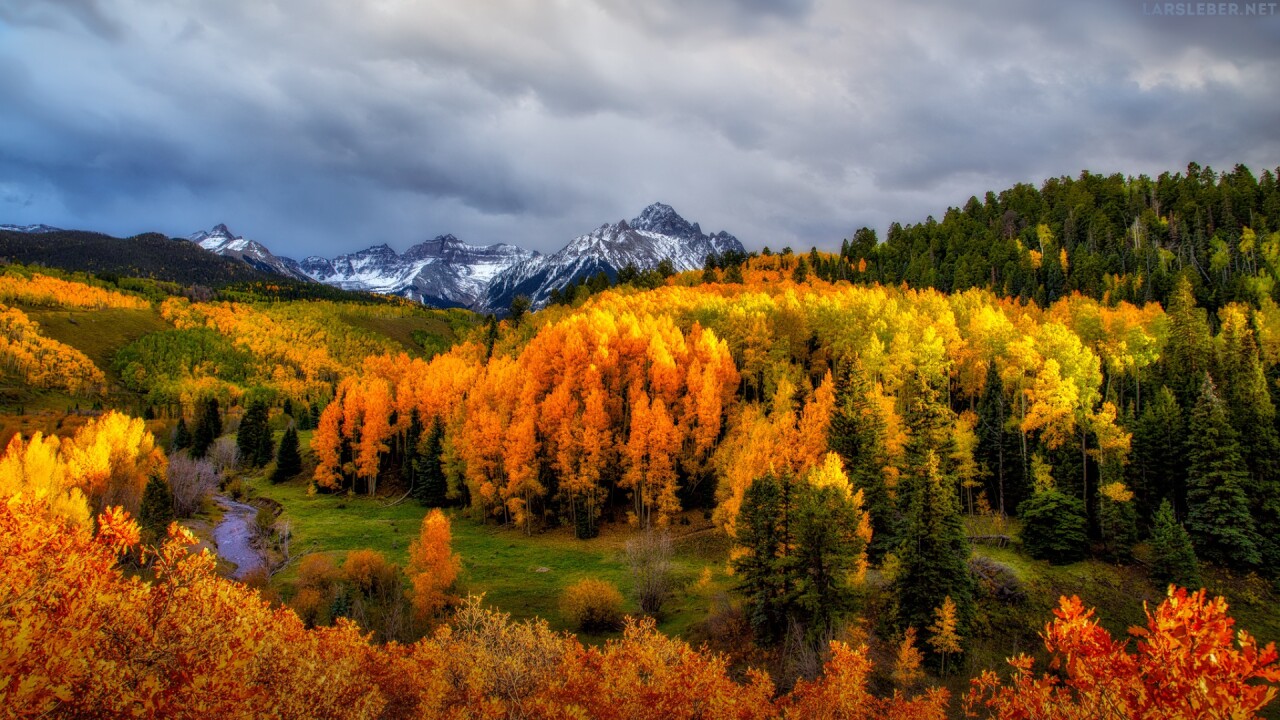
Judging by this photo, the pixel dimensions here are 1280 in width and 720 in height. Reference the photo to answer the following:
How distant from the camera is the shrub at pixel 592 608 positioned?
43.1 metres

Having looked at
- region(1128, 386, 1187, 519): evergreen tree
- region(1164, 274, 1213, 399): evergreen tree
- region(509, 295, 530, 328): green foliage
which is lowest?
region(1128, 386, 1187, 519): evergreen tree

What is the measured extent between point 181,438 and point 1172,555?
14291 cm

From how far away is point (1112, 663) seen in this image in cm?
1565

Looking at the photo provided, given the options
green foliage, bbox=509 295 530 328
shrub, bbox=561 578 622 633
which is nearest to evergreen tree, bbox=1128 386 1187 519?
shrub, bbox=561 578 622 633

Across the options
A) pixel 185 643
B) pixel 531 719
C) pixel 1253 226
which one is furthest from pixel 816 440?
pixel 1253 226

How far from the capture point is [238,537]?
2581 inches

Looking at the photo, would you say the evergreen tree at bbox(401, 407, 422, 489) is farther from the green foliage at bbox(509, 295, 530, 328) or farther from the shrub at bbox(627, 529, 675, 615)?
the shrub at bbox(627, 529, 675, 615)

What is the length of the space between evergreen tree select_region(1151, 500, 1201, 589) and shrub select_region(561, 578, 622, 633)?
3878cm

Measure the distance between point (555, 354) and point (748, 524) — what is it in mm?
43314

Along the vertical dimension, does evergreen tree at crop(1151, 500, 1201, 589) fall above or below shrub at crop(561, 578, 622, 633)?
above

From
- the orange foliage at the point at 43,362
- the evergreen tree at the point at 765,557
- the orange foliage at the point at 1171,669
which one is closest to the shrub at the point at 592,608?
the evergreen tree at the point at 765,557

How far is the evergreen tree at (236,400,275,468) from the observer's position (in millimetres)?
108562

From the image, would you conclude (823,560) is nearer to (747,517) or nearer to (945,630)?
(747,517)

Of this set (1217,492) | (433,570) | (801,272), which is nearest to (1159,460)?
(1217,492)
